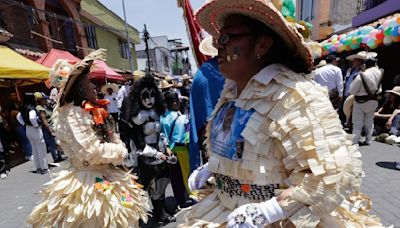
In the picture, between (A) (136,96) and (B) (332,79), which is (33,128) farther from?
(B) (332,79)

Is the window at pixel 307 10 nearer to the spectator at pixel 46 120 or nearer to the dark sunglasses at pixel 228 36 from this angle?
the spectator at pixel 46 120

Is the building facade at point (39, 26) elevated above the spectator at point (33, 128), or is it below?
above

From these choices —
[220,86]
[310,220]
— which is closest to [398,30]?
[220,86]

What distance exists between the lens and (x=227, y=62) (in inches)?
53.2

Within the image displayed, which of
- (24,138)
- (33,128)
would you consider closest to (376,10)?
(33,128)

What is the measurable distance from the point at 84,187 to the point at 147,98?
130 centimetres

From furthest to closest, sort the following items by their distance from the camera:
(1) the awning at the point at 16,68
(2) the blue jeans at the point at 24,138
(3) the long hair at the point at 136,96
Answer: (2) the blue jeans at the point at 24,138 < (1) the awning at the point at 16,68 < (3) the long hair at the point at 136,96

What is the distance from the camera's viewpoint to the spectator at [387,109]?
6305mm

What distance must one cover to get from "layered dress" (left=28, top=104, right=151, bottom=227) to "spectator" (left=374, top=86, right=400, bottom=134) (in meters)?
6.14

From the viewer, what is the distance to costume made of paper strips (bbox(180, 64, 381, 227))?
3.33ft

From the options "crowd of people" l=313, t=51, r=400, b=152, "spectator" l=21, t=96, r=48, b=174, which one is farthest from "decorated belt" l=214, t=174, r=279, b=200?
"spectator" l=21, t=96, r=48, b=174

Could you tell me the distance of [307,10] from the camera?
64.1ft

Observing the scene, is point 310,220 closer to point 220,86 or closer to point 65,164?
point 220,86

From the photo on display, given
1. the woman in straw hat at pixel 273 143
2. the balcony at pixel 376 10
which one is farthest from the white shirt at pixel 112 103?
the balcony at pixel 376 10
